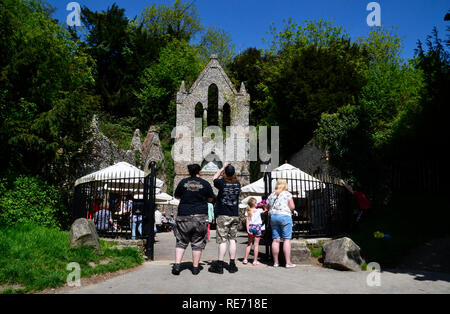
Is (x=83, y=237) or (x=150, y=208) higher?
(x=150, y=208)

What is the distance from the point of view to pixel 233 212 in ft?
21.7

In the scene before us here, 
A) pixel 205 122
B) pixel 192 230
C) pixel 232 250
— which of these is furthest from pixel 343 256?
pixel 205 122

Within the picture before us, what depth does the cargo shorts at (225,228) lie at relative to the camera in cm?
650

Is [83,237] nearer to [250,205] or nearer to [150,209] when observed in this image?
[150,209]

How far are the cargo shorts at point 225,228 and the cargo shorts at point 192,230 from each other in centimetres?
31

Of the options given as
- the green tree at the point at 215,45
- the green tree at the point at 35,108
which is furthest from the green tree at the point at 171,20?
the green tree at the point at 35,108

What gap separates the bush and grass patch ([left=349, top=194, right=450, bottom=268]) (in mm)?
8952

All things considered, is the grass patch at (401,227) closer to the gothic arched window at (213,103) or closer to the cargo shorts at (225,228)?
the cargo shorts at (225,228)

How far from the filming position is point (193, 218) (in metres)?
6.28

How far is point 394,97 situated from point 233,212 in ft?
61.0

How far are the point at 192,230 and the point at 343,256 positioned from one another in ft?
9.76

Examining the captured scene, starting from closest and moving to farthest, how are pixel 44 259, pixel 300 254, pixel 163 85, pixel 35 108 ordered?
pixel 44 259, pixel 300 254, pixel 35 108, pixel 163 85

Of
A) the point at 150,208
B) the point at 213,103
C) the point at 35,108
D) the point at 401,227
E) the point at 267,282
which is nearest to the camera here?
the point at 267,282
